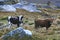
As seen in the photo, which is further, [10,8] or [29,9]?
[29,9]

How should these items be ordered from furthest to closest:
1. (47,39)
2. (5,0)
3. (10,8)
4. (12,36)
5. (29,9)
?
(5,0), (29,9), (10,8), (47,39), (12,36)

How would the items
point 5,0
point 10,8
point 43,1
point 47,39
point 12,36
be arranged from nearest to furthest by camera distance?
point 12,36 → point 47,39 → point 10,8 → point 5,0 → point 43,1

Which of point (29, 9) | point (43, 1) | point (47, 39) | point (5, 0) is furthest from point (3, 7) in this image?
point (43, 1)

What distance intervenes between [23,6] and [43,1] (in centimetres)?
2467

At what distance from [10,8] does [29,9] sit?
305cm

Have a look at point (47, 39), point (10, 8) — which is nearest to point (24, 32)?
point (47, 39)

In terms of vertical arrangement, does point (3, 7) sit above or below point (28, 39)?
below

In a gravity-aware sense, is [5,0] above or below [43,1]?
Answer: above

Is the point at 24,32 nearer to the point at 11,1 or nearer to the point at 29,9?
the point at 29,9

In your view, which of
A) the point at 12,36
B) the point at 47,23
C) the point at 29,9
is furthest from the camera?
the point at 29,9

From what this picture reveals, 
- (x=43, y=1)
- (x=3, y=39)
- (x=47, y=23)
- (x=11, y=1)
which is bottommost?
(x=43, y=1)

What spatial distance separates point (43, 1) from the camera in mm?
59625

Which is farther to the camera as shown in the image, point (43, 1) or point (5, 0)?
point (43, 1)

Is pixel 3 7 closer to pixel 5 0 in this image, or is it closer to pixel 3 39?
pixel 5 0
